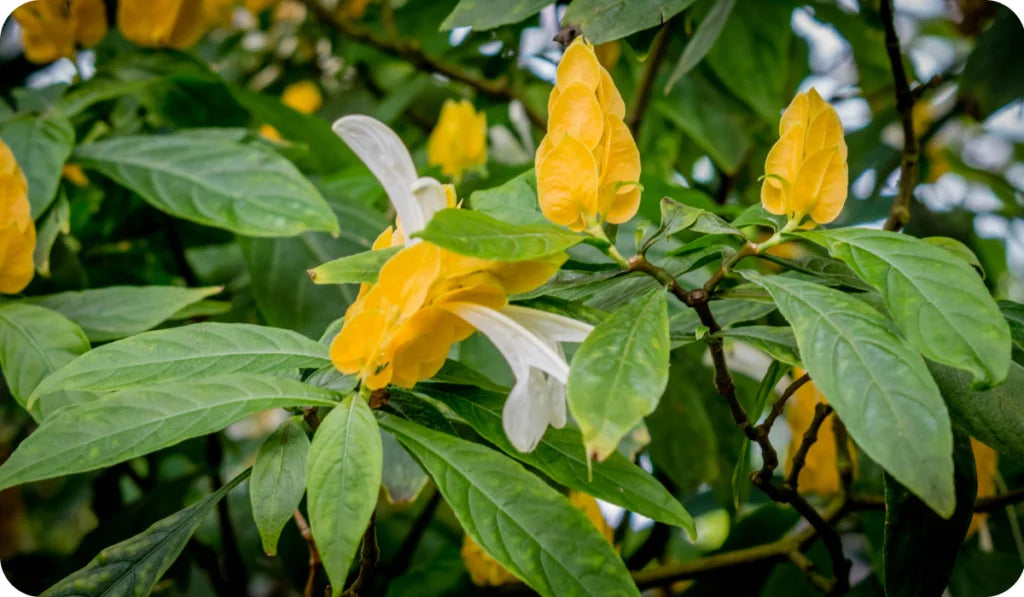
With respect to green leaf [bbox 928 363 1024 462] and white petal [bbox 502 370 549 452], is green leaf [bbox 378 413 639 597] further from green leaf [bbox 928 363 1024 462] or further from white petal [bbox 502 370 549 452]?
green leaf [bbox 928 363 1024 462]

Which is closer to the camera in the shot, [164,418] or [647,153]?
[164,418]

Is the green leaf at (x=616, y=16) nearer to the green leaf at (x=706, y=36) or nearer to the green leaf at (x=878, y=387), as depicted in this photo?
the green leaf at (x=706, y=36)

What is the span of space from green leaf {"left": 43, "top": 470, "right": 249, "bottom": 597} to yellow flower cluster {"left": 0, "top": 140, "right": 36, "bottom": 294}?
0.24m

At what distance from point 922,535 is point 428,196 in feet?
1.14

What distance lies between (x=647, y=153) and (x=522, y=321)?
3.10 ft

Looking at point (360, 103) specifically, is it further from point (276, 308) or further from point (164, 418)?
point (164, 418)

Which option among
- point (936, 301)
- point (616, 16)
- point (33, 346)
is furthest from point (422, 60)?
point (936, 301)

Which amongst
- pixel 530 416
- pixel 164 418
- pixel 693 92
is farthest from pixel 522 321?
pixel 693 92

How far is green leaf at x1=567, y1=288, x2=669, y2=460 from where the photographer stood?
334mm

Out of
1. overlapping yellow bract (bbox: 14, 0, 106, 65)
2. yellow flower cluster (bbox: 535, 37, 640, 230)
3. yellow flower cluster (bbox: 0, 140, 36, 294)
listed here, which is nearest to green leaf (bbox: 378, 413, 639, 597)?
yellow flower cluster (bbox: 535, 37, 640, 230)

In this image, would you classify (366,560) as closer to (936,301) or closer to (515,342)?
(515,342)

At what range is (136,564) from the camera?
47cm

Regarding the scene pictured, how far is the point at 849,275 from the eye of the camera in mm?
491

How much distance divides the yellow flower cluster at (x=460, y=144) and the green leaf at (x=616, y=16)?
459 millimetres
